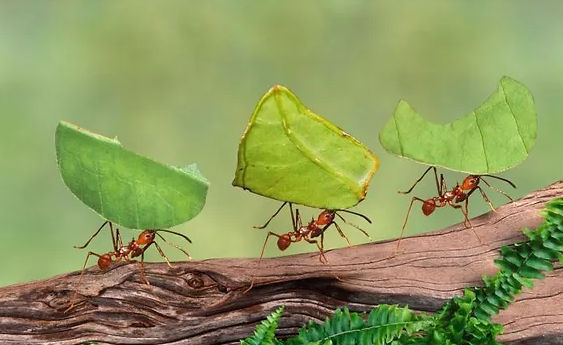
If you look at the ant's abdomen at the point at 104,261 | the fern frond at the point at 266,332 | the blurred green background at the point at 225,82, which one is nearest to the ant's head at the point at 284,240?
the fern frond at the point at 266,332

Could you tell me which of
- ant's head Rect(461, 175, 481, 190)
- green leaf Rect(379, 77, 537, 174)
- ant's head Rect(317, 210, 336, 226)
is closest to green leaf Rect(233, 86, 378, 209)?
ant's head Rect(317, 210, 336, 226)

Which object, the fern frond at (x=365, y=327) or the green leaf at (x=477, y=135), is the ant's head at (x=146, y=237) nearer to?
the fern frond at (x=365, y=327)

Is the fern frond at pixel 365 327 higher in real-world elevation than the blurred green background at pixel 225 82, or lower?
lower

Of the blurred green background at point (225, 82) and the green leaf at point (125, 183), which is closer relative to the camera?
the green leaf at point (125, 183)

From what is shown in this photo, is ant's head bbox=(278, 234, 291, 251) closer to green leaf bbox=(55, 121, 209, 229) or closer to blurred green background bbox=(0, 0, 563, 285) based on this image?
green leaf bbox=(55, 121, 209, 229)

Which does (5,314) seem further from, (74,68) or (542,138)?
(542,138)

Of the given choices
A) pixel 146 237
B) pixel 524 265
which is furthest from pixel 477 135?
pixel 146 237

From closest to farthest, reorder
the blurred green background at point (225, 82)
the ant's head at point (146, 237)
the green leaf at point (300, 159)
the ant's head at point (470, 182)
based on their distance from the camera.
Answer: the green leaf at point (300, 159) → the ant's head at point (146, 237) → the ant's head at point (470, 182) → the blurred green background at point (225, 82)
